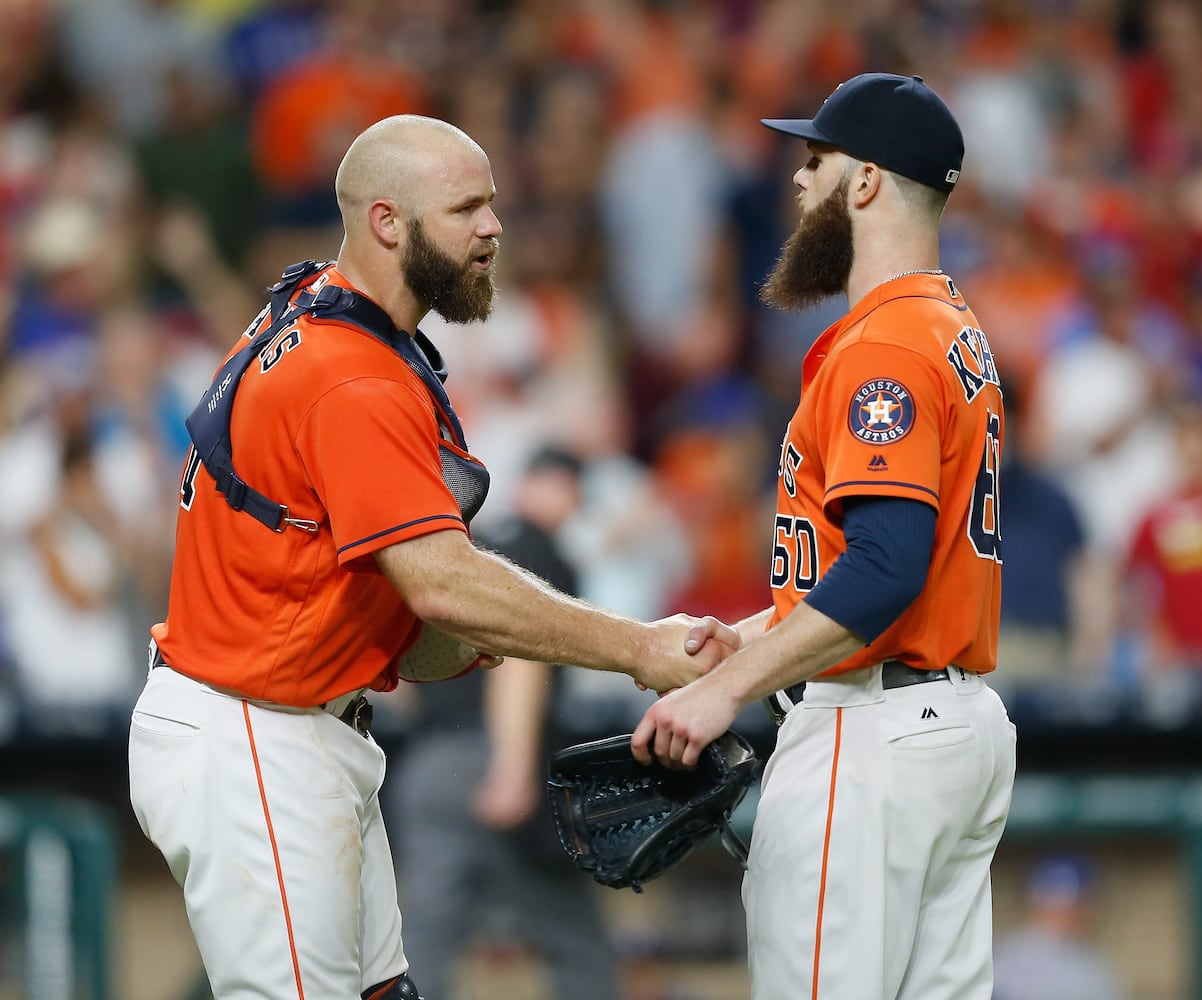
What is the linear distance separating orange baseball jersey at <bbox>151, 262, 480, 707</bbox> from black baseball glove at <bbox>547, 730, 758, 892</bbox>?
526 millimetres

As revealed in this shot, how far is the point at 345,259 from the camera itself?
12.5 feet

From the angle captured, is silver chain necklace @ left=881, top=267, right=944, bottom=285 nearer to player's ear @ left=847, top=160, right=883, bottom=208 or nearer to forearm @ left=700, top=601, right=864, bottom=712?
player's ear @ left=847, top=160, right=883, bottom=208

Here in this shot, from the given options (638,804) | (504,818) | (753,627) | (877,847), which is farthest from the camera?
(504,818)

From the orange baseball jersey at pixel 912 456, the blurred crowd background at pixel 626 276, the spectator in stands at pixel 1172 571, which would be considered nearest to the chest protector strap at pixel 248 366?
the orange baseball jersey at pixel 912 456

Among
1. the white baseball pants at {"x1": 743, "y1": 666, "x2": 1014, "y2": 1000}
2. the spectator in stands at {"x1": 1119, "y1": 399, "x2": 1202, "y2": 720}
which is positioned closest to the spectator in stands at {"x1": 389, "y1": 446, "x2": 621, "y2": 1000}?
the spectator in stands at {"x1": 1119, "y1": 399, "x2": 1202, "y2": 720}

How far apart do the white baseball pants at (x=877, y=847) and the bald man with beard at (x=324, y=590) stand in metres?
0.35

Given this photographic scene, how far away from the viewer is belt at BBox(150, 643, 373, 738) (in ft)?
12.3

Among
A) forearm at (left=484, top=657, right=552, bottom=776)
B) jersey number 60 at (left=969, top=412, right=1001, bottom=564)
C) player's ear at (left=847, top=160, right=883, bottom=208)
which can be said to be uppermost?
player's ear at (left=847, top=160, right=883, bottom=208)

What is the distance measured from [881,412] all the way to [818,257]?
519mm

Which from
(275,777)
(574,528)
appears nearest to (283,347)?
(275,777)

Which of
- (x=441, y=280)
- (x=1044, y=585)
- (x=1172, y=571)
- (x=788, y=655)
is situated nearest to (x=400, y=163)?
(x=441, y=280)

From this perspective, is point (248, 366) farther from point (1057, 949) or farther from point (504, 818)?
point (1057, 949)

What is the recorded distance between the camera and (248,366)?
12.0 ft

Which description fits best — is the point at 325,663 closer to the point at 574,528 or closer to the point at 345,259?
the point at 345,259
